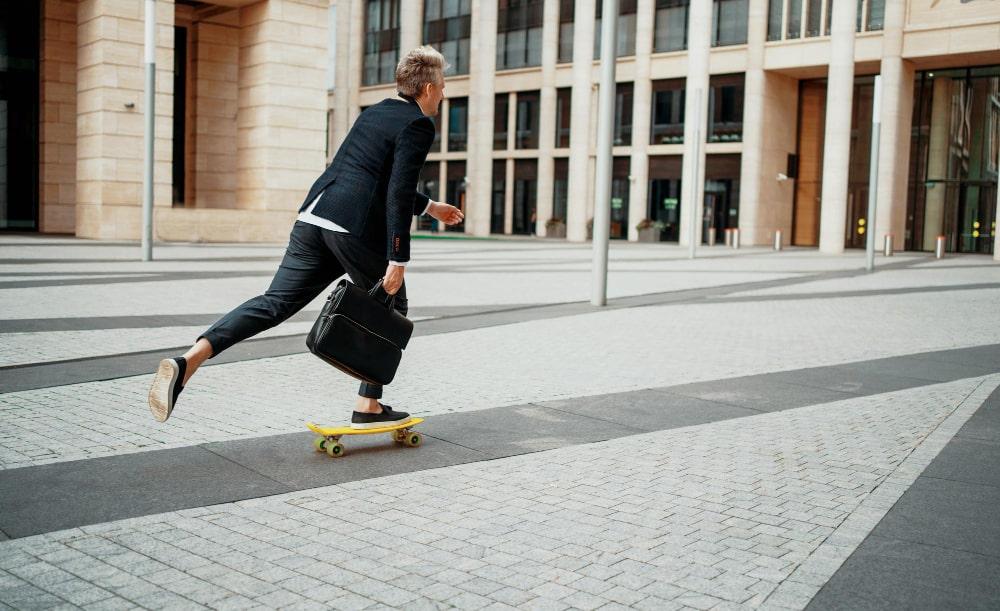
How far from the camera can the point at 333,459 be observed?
4852 mm

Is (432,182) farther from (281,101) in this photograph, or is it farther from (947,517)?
(947,517)

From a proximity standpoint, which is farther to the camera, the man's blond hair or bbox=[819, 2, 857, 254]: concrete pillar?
bbox=[819, 2, 857, 254]: concrete pillar

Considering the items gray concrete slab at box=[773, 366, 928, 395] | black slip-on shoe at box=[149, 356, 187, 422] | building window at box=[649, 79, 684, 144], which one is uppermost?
building window at box=[649, 79, 684, 144]

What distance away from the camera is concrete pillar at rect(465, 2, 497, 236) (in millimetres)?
55500

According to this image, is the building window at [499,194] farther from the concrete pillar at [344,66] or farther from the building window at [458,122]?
the concrete pillar at [344,66]

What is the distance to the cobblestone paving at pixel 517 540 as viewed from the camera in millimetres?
3121

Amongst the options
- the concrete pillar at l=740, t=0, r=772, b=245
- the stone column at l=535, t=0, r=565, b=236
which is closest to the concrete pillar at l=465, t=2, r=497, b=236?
the stone column at l=535, t=0, r=565, b=236

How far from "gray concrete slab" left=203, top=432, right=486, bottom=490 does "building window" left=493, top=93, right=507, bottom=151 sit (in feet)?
173

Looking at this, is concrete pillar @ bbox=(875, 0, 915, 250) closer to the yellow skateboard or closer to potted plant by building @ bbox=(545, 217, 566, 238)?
potted plant by building @ bbox=(545, 217, 566, 238)

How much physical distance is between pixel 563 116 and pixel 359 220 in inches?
1990

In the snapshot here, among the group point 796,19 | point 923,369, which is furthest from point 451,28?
point 923,369

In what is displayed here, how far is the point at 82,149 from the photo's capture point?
28.2m

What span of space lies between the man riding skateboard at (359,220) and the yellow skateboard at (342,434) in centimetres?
5

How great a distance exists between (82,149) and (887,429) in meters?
27.1
